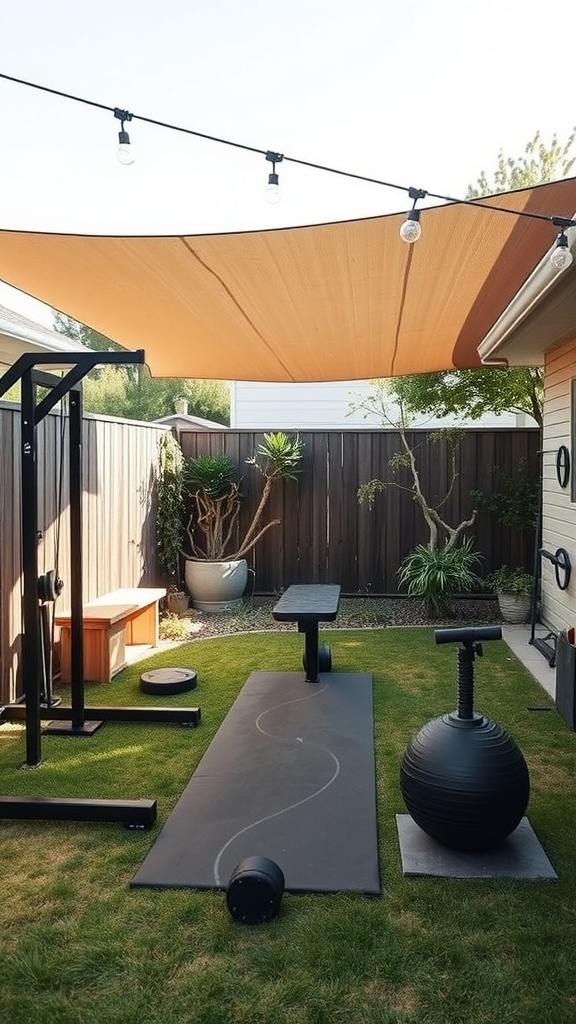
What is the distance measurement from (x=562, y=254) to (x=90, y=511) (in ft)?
13.1

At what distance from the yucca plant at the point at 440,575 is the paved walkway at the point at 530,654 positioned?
2.02ft

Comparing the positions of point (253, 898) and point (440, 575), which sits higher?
point (440, 575)

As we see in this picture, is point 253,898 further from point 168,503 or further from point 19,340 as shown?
point 168,503

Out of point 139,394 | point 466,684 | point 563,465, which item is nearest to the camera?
point 466,684

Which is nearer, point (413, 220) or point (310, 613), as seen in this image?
point (413, 220)

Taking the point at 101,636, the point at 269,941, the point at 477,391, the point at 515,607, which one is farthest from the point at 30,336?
the point at 269,941

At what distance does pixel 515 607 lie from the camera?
6.95 m

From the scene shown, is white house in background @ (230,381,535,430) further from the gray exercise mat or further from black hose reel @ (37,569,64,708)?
the gray exercise mat

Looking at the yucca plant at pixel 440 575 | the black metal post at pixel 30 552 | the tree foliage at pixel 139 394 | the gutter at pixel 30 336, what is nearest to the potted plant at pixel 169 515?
the gutter at pixel 30 336

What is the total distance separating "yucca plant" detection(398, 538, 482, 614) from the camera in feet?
23.2

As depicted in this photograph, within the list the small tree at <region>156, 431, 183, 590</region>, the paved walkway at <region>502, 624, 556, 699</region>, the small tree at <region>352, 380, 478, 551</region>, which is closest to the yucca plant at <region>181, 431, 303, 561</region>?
the small tree at <region>156, 431, 183, 590</region>

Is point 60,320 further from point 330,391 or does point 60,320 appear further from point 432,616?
point 432,616

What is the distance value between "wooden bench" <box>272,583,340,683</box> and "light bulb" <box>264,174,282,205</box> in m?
2.47

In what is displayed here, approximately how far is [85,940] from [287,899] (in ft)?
2.15
